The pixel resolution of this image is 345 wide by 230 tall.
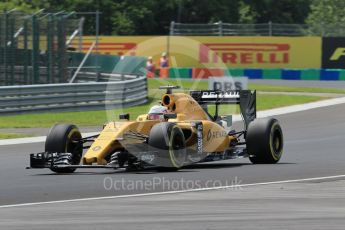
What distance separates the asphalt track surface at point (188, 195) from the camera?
10406mm

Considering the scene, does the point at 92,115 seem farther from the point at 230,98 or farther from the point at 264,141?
the point at 264,141

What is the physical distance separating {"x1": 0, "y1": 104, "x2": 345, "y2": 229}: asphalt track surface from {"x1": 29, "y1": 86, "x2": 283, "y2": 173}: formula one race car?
198 millimetres

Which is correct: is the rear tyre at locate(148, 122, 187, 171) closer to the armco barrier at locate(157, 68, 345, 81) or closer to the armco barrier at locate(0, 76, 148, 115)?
the armco barrier at locate(0, 76, 148, 115)

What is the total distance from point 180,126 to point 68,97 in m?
14.3

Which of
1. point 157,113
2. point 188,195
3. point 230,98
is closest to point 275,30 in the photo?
point 230,98

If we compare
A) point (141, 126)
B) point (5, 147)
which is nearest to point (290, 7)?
point (5, 147)

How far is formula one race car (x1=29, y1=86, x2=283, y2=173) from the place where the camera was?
1473 cm

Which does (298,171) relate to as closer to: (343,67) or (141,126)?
(141,126)

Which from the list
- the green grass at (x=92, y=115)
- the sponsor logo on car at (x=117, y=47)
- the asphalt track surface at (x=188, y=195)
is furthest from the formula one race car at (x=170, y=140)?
the sponsor logo on car at (x=117, y=47)

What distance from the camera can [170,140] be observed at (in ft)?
48.0

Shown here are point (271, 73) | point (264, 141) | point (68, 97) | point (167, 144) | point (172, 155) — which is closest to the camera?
point (167, 144)

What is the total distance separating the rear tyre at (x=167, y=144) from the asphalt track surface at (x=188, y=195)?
0.18 metres

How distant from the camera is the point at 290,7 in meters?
72.0

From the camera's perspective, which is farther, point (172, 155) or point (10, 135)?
point (10, 135)
